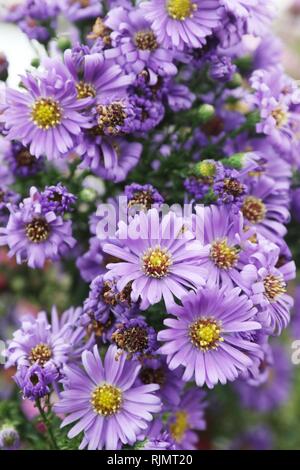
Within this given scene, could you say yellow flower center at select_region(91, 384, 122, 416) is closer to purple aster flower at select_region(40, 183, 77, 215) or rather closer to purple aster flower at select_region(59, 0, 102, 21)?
purple aster flower at select_region(40, 183, 77, 215)

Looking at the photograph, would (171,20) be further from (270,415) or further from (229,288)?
(270,415)

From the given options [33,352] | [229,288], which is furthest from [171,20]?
[33,352]

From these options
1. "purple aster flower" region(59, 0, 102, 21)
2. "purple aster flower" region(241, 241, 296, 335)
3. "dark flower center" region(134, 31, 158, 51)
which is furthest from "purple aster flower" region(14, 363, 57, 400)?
"purple aster flower" region(59, 0, 102, 21)

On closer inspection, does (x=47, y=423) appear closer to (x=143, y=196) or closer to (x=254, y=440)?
(x=143, y=196)

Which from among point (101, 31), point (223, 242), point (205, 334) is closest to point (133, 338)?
point (205, 334)

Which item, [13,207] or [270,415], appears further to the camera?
[270,415]

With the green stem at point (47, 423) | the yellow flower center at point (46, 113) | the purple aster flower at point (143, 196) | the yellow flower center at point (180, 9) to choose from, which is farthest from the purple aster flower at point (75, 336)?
the yellow flower center at point (180, 9)

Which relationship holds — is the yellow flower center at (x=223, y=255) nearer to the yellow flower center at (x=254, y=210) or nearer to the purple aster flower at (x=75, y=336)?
the yellow flower center at (x=254, y=210)

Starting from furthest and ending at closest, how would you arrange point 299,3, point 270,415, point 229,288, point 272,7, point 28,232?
point 299,3, point 270,415, point 272,7, point 28,232, point 229,288
